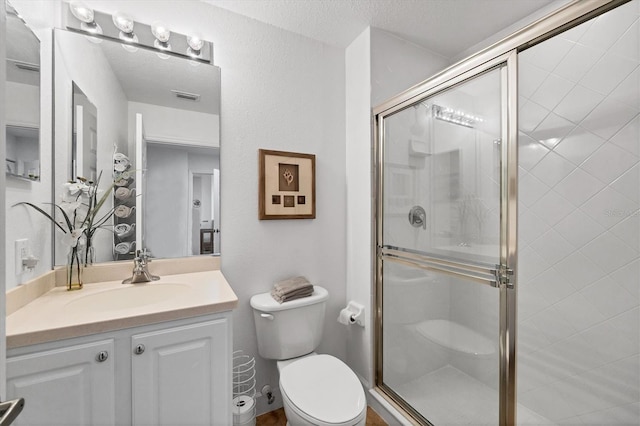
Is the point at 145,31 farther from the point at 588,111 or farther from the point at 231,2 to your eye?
the point at 588,111

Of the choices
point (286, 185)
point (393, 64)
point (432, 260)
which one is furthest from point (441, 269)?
point (393, 64)

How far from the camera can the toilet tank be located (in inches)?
61.4

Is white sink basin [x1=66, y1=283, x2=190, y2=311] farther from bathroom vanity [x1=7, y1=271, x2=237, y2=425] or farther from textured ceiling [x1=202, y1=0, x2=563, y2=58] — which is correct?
textured ceiling [x1=202, y1=0, x2=563, y2=58]

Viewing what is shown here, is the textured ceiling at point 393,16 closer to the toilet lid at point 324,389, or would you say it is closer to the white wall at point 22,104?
the white wall at point 22,104

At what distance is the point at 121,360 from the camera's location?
1.01m

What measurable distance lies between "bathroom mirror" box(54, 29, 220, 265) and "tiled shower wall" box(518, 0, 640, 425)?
175 cm

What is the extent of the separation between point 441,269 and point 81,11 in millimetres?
2172

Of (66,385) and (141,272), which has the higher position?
(141,272)

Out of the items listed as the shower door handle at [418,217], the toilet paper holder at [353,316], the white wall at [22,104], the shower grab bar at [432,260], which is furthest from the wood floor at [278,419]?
the white wall at [22,104]

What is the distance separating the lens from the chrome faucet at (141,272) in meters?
1.41

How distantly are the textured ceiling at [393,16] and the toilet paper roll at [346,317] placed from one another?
1823 mm

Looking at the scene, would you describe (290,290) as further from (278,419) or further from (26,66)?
(26,66)

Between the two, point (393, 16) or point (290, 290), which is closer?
point (290, 290)

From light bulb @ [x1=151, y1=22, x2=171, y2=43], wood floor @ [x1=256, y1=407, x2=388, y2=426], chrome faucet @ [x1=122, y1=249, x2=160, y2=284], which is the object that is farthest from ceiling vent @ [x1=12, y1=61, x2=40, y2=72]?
wood floor @ [x1=256, y1=407, x2=388, y2=426]
